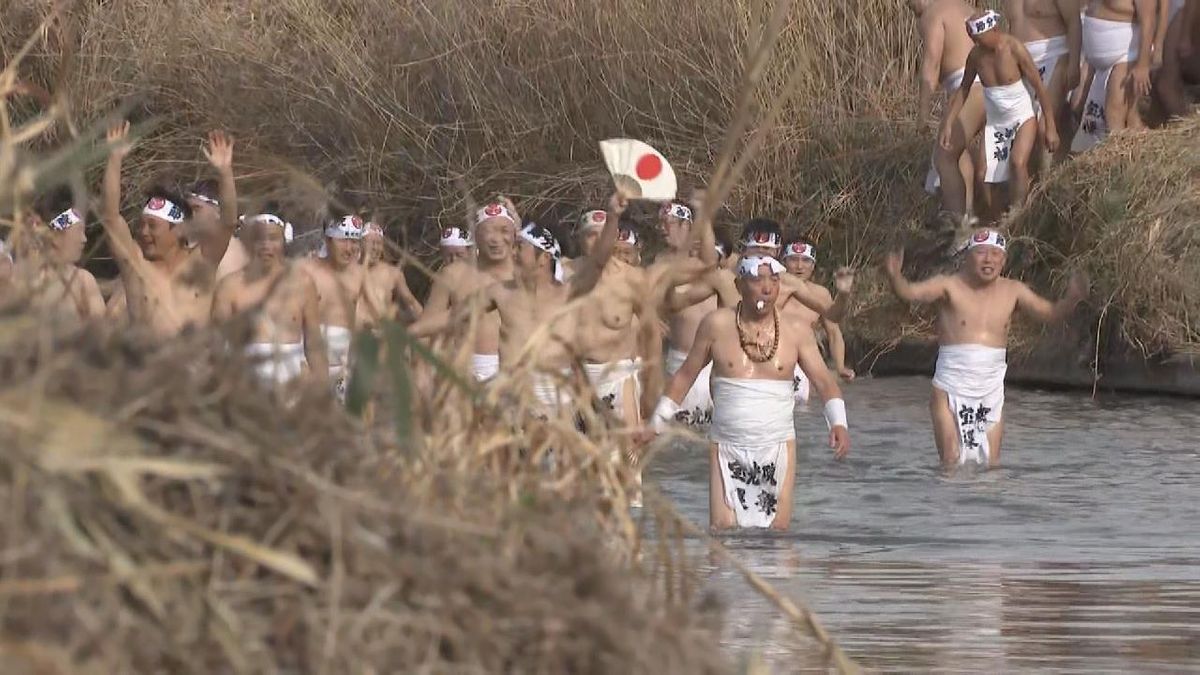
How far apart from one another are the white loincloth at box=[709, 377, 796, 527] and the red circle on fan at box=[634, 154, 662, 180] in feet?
16.2

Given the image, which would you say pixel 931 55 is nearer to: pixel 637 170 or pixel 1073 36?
pixel 1073 36

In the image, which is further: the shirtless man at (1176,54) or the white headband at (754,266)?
the shirtless man at (1176,54)

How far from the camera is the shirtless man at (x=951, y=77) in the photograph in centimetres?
1795

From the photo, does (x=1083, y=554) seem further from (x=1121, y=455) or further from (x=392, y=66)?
(x=392, y=66)

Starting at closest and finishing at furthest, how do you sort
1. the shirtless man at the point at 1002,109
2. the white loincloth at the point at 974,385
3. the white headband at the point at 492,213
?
1. the white loincloth at the point at 974,385
2. the white headband at the point at 492,213
3. the shirtless man at the point at 1002,109

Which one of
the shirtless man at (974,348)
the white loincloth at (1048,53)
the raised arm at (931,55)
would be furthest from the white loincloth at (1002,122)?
the shirtless man at (974,348)

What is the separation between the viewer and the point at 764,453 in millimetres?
12117

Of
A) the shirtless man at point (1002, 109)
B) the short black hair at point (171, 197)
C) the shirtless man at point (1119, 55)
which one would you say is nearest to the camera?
the short black hair at point (171, 197)

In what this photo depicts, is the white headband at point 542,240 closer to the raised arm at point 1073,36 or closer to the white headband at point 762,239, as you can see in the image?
the white headband at point 762,239

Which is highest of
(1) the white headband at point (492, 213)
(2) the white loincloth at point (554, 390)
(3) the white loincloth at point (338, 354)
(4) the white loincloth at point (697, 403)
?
(1) the white headband at point (492, 213)

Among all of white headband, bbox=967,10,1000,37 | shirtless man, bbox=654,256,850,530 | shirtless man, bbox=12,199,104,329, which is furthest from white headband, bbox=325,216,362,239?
shirtless man, bbox=12,199,104,329

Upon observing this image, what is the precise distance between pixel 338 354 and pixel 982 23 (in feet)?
40.8

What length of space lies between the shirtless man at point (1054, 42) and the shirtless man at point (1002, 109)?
194 millimetres

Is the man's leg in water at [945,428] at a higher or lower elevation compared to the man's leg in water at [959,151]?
lower
